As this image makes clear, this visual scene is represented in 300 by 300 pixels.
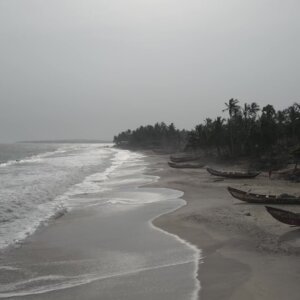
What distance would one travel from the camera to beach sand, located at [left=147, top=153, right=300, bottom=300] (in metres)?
9.48

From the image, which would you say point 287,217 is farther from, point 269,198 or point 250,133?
point 250,133

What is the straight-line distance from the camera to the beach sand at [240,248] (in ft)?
31.1

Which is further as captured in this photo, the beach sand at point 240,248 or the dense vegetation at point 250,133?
the dense vegetation at point 250,133

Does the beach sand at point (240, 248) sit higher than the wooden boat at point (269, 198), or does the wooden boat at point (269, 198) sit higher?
the wooden boat at point (269, 198)

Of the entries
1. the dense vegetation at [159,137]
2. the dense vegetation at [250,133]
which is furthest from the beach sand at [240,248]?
the dense vegetation at [159,137]

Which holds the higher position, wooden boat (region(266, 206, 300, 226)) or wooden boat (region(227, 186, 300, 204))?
wooden boat (region(266, 206, 300, 226))

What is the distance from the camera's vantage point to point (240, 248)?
13078 mm

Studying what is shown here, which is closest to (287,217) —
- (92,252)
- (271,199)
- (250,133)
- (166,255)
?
(166,255)

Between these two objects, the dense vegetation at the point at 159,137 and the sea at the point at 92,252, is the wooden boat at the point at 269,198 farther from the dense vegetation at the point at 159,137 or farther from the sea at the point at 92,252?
the dense vegetation at the point at 159,137

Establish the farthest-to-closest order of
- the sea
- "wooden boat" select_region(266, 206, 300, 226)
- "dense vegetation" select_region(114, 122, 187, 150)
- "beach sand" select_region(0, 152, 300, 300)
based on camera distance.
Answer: "dense vegetation" select_region(114, 122, 187, 150), "wooden boat" select_region(266, 206, 300, 226), the sea, "beach sand" select_region(0, 152, 300, 300)

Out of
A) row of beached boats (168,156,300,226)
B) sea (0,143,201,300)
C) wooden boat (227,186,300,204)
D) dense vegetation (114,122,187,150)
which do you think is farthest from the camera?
dense vegetation (114,122,187,150)

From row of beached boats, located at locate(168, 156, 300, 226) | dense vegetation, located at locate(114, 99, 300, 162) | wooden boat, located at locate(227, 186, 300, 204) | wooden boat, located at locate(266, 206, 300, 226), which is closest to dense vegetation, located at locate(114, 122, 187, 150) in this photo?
dense vegetation, located at locate(114, 99, 300, 162)

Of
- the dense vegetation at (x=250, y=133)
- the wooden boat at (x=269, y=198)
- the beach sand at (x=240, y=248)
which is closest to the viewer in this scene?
the beach sand at (x=240, y=248)

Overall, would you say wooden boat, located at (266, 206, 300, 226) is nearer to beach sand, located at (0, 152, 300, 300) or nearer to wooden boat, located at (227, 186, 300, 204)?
beach sand, located at (0, 152, 300, 300)
